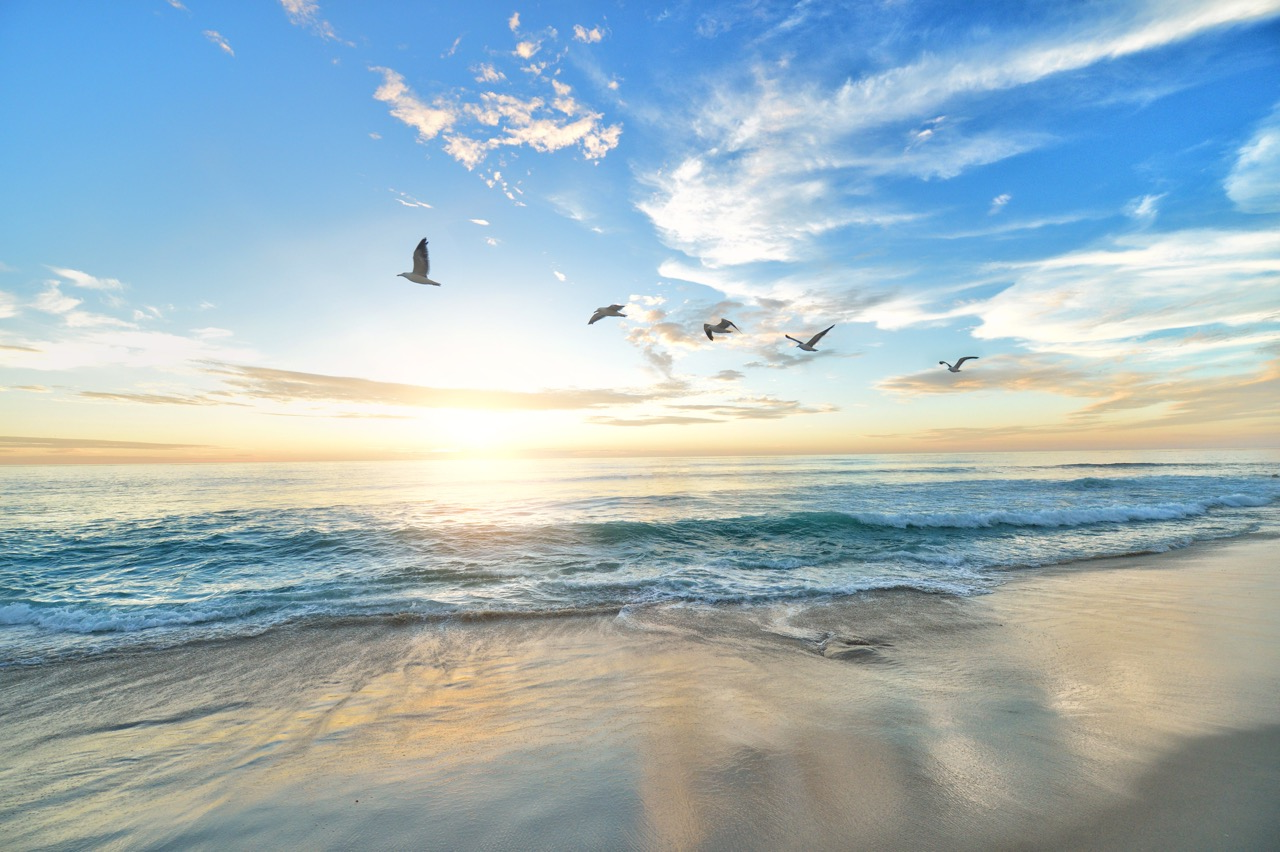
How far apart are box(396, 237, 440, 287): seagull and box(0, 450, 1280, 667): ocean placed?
578cm

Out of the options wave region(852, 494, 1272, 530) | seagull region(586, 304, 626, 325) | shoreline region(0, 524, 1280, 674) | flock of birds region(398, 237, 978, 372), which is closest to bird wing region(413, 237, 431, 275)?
flock of birds region(398, 237, 978, 372)

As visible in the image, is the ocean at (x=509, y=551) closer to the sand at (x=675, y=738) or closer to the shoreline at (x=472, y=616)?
the shoreline at (x=472, y=616)

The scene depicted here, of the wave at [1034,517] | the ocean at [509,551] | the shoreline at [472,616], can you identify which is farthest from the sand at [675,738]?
the wave at [1034,517]

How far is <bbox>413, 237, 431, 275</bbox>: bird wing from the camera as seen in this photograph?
9.05 metres

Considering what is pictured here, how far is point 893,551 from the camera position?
14438mm

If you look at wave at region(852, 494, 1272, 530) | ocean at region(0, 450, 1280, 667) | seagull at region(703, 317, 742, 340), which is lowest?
ocean at region(0, 450, 1280, 667)

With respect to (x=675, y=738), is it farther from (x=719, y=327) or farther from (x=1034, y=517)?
(x=1034, y=517)

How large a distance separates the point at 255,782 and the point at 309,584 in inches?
317

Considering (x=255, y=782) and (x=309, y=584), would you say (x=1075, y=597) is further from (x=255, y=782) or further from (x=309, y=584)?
(x=309, y=584)

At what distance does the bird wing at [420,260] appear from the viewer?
29.7 ft

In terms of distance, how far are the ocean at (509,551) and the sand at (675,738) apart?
194 centimetres

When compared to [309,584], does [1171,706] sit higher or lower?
higher

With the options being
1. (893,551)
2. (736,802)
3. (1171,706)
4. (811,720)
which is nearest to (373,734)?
(736,802)

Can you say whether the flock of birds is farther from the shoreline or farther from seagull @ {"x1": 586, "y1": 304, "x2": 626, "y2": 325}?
the shoreline
